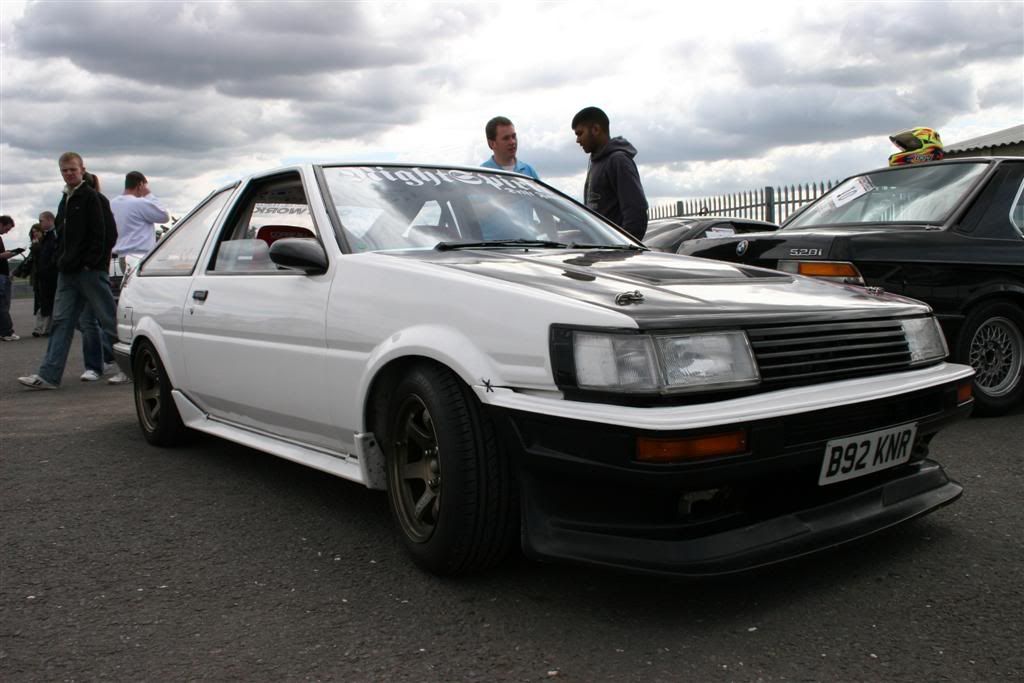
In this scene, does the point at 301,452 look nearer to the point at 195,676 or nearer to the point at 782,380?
the point at 195,676

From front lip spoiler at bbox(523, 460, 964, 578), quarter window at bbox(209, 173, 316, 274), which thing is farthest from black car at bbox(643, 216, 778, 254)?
front lip spoiler at bbox(523, 460, 964, 578)

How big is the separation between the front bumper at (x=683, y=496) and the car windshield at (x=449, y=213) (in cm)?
118

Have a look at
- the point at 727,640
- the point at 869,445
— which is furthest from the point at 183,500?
the point at 869,445

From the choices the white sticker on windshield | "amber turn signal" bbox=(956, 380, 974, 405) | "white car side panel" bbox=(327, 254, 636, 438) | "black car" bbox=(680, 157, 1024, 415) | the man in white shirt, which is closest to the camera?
Result: "white car side panel" bbox=(327, 254, 636, 438)

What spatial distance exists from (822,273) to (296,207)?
9.35 feet

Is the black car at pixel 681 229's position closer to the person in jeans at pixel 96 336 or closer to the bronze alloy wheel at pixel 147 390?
the person in jeans at pixel 96 336

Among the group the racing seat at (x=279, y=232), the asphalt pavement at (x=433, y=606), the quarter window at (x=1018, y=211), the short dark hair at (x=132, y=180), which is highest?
the short dark hair at (x=132, y=180)

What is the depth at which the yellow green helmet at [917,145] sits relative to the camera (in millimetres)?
7941

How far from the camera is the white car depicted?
2.47m

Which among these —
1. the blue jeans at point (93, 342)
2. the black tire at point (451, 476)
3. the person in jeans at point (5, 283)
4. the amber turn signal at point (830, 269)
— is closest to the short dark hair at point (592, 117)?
the amber turn signal at point (830, 269)

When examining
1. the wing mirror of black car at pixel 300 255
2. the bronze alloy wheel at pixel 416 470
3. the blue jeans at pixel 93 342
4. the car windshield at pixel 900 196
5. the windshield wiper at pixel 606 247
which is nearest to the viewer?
the bronze alloy wheel at pixel 416 470

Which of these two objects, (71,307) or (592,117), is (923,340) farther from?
(71,307)

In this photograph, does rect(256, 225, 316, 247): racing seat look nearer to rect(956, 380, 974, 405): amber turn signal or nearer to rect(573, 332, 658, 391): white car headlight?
rect(573, 332, 658, 391): white car headlight

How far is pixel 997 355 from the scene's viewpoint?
5.42 m
